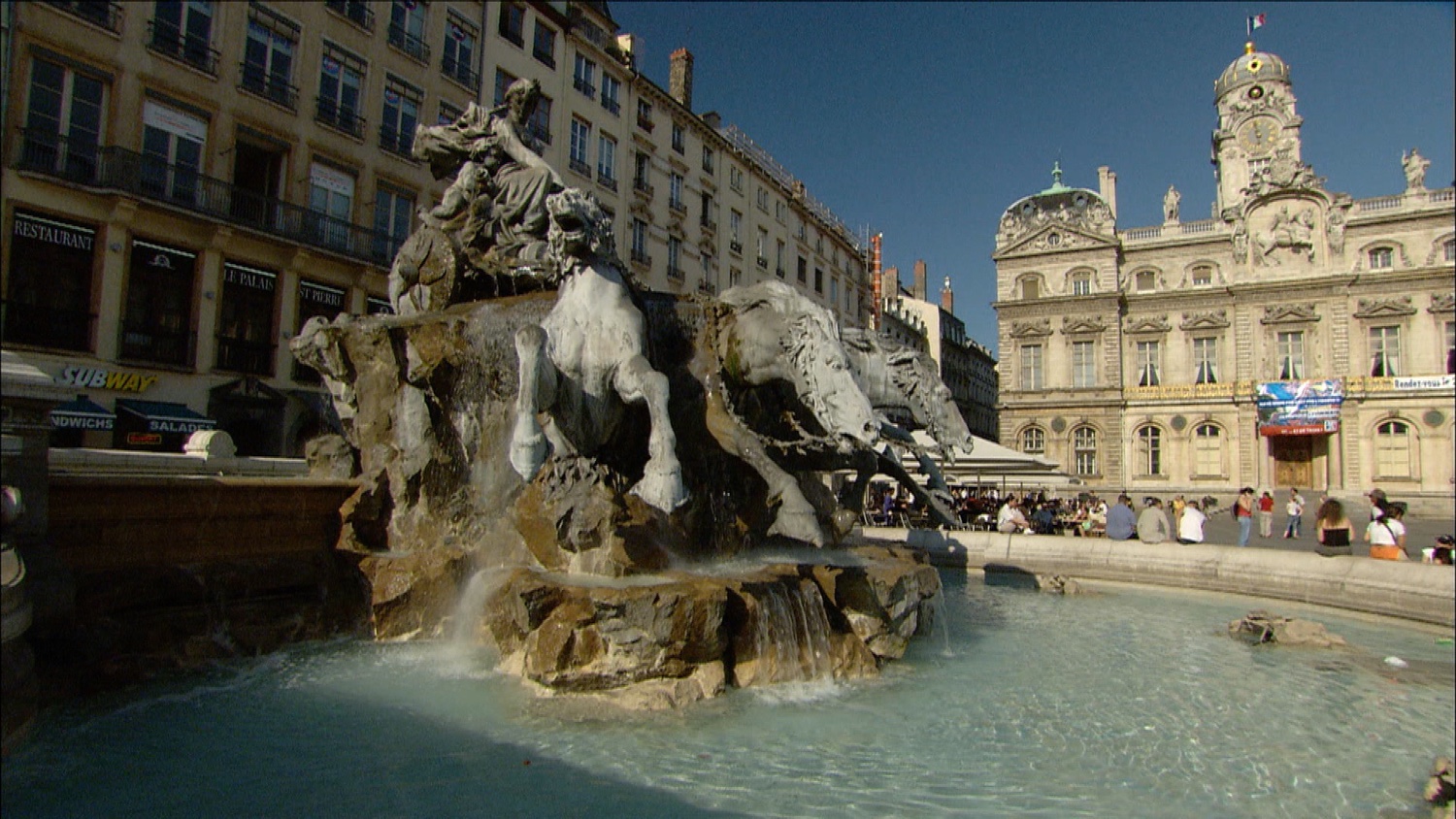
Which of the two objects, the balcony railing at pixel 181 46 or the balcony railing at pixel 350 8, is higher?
the balcony railing at pixel 350 8

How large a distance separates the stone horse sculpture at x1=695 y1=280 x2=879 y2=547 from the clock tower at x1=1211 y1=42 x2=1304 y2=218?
51.4m

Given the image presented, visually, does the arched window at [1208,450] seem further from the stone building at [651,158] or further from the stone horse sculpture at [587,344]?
the stone horse sculpture at [587,344]

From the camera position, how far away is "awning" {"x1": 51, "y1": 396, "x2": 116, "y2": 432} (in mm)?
9336

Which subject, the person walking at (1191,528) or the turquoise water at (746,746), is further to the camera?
the person walking at (1191,528)

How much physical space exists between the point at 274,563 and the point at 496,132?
5072 mm

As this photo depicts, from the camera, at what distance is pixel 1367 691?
6.79 metres

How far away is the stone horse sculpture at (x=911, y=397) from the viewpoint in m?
7.92

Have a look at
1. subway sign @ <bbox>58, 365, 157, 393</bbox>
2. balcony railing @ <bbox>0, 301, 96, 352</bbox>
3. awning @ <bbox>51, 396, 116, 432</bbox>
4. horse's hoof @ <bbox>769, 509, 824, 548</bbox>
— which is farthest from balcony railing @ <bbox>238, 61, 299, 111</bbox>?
awning @ <bbox>51, 396, 116, 432</bbox>

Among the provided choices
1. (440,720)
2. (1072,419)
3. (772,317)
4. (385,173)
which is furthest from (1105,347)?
(440,720)

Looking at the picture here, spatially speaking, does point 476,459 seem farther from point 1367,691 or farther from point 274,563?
point 1367,691

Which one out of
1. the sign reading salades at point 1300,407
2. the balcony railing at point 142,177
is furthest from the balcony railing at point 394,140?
the sign reading salades at point 1300,407

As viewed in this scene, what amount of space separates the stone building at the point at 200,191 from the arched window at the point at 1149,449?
143 ft

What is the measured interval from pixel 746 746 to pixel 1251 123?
5952 cm

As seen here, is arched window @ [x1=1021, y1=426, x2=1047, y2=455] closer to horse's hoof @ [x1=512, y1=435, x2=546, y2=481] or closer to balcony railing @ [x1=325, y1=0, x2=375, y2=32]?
horse's hoof @ [x1=512, y1=435, x2=546, y2=481]
